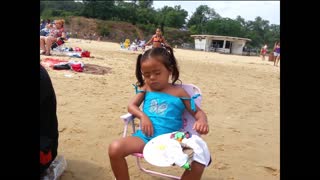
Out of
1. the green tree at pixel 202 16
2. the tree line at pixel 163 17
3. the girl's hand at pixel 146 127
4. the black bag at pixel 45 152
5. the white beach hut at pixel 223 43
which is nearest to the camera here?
the black bag at pixel 45 152

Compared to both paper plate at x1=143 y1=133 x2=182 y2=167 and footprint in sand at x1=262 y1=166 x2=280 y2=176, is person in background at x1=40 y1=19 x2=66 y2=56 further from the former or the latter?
paper plate at x1=143 y1=133 x2=182 y2=167

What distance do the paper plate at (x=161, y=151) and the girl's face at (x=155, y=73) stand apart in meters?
0.48

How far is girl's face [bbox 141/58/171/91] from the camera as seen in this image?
104 inches

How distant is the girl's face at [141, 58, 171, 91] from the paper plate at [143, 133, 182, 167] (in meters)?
0.48

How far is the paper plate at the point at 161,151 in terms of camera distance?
7.33 feet

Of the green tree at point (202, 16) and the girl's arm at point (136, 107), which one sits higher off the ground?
the green tree at point (202, 16)

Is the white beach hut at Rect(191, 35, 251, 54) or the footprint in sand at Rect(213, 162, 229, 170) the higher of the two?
the white beach hut at Rect(191, 35, 251, 54)

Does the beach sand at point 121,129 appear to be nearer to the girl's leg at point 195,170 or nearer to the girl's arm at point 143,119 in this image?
the girl's arm at point 143,119

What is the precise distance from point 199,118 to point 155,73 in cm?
48

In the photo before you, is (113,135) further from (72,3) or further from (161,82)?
(72,3)

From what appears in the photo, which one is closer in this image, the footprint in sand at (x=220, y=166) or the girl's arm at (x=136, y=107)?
the girl's arm at (x=136, y=107)

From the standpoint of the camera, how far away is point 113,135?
389 cm

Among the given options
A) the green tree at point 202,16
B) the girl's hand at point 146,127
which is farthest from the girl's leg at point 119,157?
the green tree at point 202,16

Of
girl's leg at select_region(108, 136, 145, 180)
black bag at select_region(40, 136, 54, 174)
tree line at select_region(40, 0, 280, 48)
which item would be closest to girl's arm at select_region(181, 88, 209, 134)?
girl's leg at select_region(108, 136, 145, 180)
